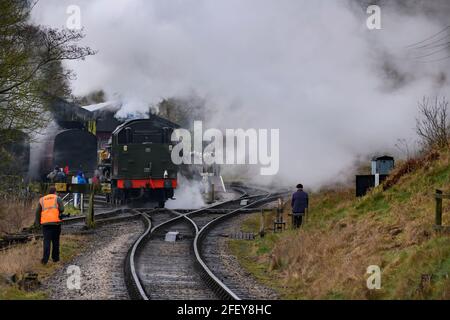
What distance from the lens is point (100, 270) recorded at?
40.0 ft

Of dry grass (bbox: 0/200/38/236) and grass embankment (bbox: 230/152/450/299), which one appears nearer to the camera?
grass embankment (bbox: 230/152/450/299)

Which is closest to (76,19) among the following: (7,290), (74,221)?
(74,221)

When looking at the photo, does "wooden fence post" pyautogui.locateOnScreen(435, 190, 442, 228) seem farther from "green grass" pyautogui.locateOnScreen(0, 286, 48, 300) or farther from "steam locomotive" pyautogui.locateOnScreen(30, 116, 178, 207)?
"steam locomotive" pyautogui.locateOnScreen(30, 116, 178, 207)

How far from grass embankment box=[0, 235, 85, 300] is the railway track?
126cm

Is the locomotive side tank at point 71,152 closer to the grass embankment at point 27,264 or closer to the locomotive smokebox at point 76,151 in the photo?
the locomotive smokebox at point 76,151

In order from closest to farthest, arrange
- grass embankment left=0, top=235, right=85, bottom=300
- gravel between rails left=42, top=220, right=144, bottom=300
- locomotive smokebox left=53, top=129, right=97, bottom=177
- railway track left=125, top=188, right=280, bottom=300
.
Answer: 1. grass embankment left=0, top=235, right=85, bottom=300
2. gravel between rails left=42, top=220, right=144, bottom=300
3. railway track left=125, top=188, right=280, bottom=300
4. locomotive smokebox left=53, top=129, right=97, bottom=177

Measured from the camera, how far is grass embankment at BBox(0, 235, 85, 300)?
9797mm

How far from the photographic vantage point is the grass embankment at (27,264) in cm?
980

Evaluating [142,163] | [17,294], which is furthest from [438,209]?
[142,163]

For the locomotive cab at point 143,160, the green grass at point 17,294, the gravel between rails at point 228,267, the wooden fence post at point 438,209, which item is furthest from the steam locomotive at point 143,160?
the wooden fence post at point 438,209

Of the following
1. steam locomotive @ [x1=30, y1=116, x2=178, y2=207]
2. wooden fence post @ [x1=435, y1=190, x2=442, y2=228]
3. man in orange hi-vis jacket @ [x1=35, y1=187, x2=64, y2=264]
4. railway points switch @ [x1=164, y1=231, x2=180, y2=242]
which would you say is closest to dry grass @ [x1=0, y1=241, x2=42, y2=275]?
man in orange hi-vis jacket @ [x1=35, y1=187, x2=64, y2=264]

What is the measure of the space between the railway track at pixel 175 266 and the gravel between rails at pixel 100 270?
21 centimetres

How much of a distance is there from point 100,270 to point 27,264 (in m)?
1.20

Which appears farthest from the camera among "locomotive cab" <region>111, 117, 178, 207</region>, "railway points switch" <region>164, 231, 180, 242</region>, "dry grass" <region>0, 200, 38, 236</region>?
"locomotive cab" <region>111, 117, 178, 207</region>
